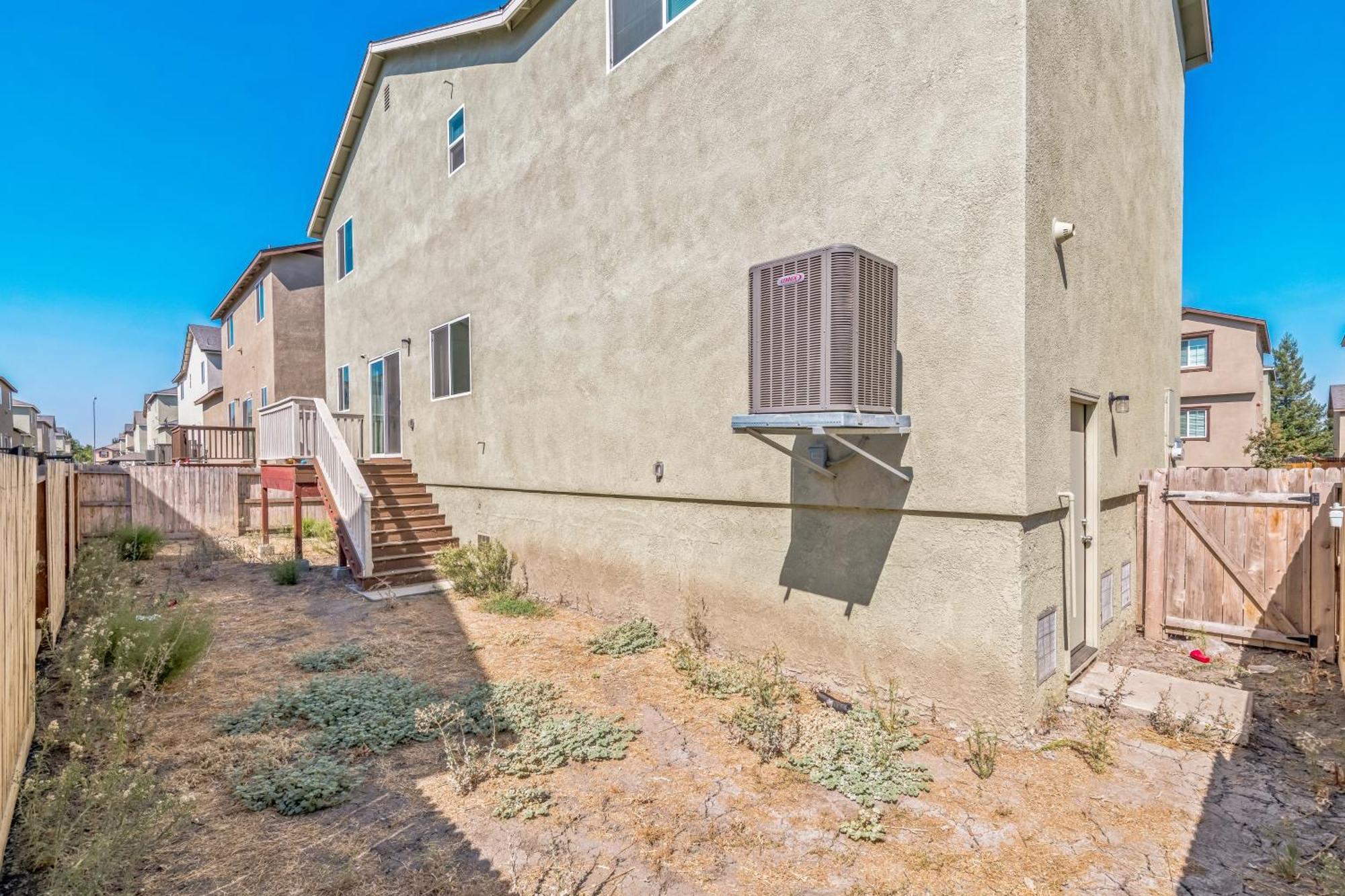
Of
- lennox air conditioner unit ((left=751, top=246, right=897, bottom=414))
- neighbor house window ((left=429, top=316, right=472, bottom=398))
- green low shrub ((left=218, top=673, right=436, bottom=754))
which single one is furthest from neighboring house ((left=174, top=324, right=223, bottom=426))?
lennox air conditioner unit ((left=751, top=246, right=897, bottom=414))

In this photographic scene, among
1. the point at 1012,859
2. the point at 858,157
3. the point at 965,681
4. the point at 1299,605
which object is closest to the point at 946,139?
the point at 858,157

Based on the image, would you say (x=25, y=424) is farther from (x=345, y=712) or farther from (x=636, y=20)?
(x=636, y=20)

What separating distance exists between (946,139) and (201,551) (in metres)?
13.5

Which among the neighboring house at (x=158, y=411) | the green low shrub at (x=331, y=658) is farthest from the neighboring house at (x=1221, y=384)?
the neighboring house at (x=158, y=411)

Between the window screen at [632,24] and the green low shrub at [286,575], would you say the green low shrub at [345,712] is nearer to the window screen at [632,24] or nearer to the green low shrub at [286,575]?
the green low shrub at [286,575]

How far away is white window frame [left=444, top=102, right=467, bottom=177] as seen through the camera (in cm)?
991

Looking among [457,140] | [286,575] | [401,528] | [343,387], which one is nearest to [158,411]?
[343,387]

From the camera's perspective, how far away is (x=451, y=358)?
404 inches

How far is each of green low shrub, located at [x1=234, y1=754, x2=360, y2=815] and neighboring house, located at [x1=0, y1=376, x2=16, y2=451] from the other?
3023 millimetres

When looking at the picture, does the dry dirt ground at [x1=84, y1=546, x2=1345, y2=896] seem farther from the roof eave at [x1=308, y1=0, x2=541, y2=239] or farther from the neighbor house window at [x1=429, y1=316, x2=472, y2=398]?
the roof eave at [x1=308, y1=0, x2=541, y2=239]

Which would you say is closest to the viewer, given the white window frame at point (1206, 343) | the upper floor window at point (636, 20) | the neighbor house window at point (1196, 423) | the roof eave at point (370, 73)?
the upper floor window at point (636, 20)

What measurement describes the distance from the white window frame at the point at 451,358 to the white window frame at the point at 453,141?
238 centimetres

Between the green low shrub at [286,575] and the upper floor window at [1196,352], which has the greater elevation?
the upper floor window at [1196,352]

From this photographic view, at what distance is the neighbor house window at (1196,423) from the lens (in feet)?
75.7
